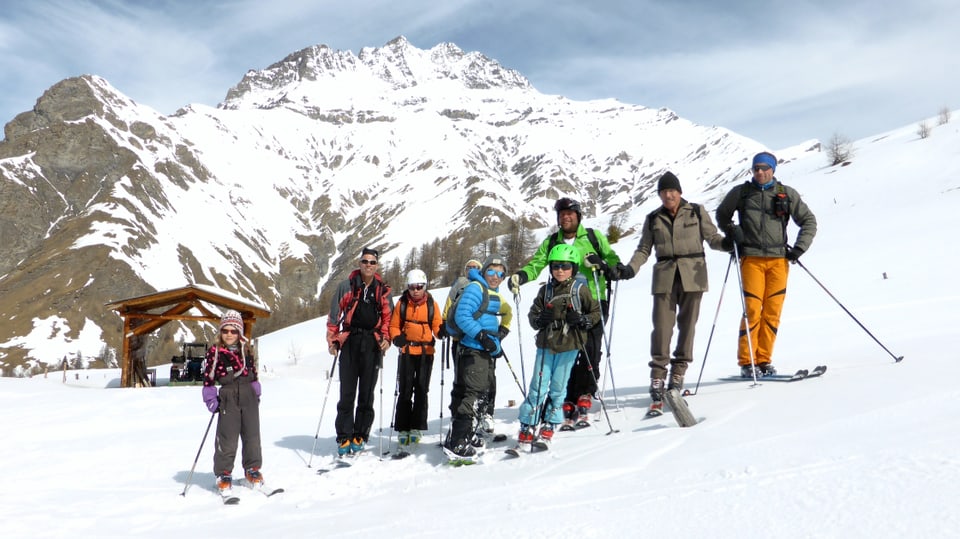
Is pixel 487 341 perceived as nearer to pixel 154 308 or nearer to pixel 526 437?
pixel 526 437

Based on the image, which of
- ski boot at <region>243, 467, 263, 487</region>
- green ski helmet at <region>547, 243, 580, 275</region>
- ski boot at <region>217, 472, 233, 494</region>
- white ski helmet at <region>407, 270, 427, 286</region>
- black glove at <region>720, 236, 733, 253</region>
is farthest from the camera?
white ski helmet at <region>407, 270, 427, 286</region>

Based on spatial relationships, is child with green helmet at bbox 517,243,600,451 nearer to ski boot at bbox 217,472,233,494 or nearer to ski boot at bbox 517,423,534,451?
ski boot at bbox 517,423,534,451

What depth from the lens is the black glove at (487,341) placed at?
612 cm

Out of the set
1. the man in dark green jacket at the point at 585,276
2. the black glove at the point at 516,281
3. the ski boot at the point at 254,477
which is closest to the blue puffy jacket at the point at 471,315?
the black glove at the point at 516,281

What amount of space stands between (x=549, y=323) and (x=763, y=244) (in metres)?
2.72

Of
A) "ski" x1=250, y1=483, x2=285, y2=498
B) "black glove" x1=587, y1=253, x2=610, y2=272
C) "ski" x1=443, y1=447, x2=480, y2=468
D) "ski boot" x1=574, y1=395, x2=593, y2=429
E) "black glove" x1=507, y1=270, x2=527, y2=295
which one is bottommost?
"ski" x1=250, y1=483, x2=285, y2=498

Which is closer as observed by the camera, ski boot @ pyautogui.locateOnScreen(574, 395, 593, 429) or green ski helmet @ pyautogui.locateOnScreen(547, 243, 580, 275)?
green ski helmet @ pyautogui.locateOnScreen(547, 243, 580, 275)

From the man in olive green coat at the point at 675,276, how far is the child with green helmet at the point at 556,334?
32.9 inches

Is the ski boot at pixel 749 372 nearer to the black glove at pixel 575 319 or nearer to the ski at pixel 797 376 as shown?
the ski at pixel 797 376

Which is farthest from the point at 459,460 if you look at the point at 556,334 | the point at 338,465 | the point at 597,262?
the point at 597,262

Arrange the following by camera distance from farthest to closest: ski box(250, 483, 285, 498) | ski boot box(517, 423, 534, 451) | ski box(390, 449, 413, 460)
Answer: ski box(390, 449, 413, 460) < ski boot box(517, 423, 534, 451) < ski box(250, 483, 285, 498)

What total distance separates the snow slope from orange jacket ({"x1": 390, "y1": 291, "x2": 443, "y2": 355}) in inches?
22.8

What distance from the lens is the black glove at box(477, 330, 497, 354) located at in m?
6.12

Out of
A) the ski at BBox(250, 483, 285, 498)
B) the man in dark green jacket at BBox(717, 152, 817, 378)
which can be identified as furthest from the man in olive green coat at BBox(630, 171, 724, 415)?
the ski at BBox(250, 483, 285, 498)
